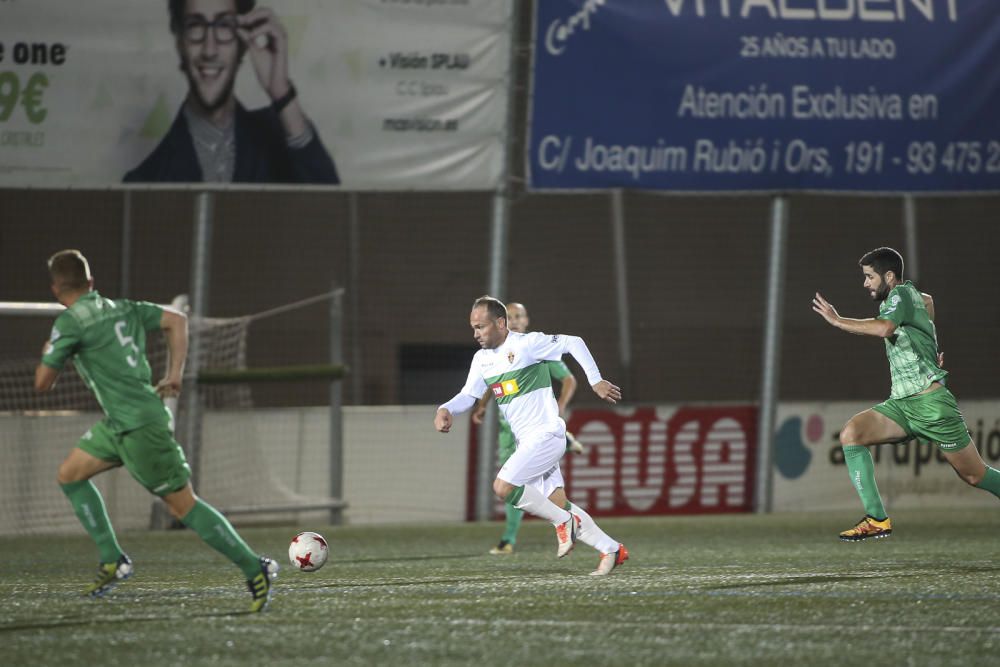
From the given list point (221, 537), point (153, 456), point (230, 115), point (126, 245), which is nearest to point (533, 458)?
point (221, 537)

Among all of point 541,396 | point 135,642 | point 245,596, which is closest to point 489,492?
point 541,396

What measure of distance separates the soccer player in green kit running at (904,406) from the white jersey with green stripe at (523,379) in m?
1.55

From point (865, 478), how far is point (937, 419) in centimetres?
54

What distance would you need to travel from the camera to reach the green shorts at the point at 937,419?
9.13 meters

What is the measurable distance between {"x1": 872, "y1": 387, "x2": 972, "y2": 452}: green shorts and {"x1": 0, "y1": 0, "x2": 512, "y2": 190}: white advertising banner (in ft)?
20.7

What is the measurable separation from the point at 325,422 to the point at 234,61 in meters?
3.41

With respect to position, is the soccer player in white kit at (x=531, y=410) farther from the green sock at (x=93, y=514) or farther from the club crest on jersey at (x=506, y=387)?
the green sock at (x=93, y=514)

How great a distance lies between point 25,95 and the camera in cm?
1382

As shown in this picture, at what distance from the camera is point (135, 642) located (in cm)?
593

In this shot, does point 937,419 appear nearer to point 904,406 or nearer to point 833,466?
point 904,406

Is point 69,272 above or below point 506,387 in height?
above

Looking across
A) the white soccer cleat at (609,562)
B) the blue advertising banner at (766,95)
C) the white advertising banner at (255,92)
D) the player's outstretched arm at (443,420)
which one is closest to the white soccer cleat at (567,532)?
the white soccer cleat at (609,562)

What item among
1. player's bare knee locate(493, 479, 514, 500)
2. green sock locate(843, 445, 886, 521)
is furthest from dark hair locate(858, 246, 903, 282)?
player's bare knee locate(493, 479, 514, 500)

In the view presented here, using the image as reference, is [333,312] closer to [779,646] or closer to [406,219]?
[406,219]
